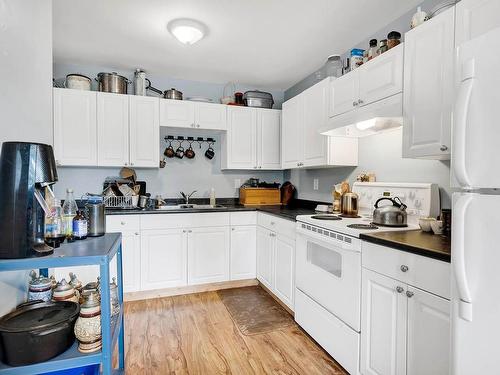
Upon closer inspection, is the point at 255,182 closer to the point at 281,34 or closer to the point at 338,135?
the point at 338,135

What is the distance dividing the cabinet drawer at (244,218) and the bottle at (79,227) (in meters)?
1.97

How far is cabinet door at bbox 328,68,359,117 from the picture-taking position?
2209mm

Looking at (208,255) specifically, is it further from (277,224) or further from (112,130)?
(112,130)

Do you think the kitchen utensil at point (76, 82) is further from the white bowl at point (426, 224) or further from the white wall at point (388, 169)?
the white bowl at point (426, 224)

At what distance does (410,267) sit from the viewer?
1.32 meters

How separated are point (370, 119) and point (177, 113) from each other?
7.06 ft

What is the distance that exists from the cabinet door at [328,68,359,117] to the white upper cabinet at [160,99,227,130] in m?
1.40

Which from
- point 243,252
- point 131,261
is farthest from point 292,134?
point 131,261

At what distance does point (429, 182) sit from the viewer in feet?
6.43

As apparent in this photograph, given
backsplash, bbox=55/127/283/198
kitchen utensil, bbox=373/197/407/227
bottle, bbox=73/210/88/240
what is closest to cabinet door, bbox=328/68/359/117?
kitchen utensil, bbox=373/197/407/227

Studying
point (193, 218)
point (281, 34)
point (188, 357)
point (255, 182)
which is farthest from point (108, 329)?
point (255, 182)

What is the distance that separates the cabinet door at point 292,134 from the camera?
9.93 feet

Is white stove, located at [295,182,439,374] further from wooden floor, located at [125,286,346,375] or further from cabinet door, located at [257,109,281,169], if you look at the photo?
cabinet door, located at [257,109,281,169]

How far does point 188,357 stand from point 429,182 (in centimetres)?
207
